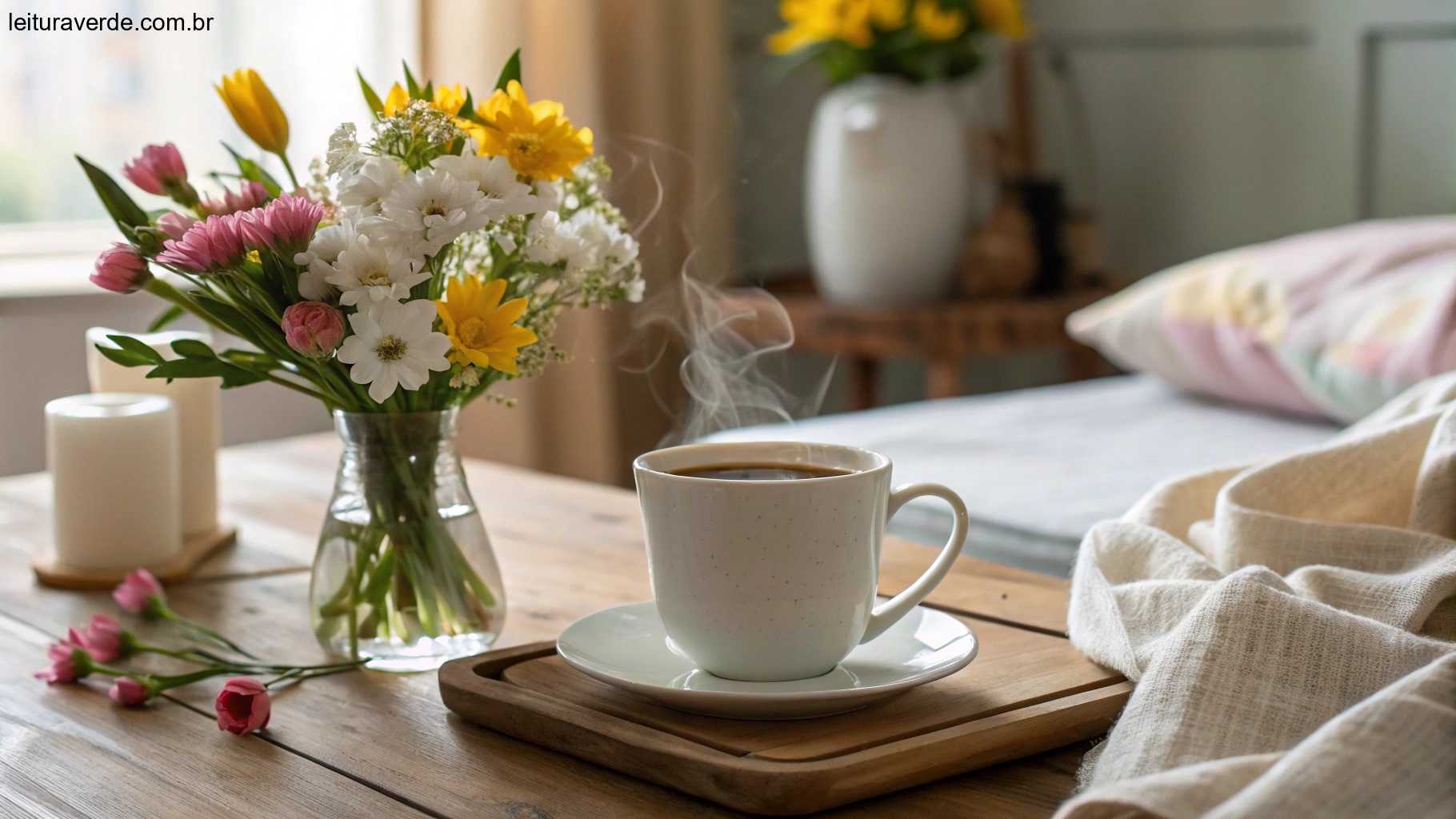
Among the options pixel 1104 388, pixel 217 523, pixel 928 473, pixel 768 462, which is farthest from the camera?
pixel 1104 388

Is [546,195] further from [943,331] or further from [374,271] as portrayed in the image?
[943,331]

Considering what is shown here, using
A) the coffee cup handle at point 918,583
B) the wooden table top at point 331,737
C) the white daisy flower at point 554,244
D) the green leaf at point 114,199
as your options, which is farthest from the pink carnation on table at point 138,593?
the coffee cup handle at point 918,583

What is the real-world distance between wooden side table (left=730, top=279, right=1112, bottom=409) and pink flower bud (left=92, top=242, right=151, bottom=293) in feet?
4.72

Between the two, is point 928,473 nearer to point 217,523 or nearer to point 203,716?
point 217,523

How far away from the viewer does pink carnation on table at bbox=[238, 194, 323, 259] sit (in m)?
0.62

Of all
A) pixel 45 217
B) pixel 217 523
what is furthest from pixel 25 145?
pixel 217 523

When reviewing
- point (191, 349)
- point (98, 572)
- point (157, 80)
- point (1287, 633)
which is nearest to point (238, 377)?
point (191, 349)

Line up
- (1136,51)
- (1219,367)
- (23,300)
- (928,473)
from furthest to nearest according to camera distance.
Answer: (1136,51) < (23,300) < (1219,367) < (928,473)

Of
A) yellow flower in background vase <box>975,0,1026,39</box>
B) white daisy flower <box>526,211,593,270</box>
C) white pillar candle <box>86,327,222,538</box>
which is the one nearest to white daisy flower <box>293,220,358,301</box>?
white daisy flower <box>526,211,593,270</box>

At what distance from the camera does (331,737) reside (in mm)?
639

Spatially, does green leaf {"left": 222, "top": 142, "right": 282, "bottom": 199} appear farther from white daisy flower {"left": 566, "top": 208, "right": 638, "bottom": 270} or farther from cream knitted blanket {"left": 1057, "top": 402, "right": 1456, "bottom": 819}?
cream knitted blanket {"left": 1057, "top": 402, "right": 1456, "bottom": 819}

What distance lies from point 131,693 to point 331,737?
0.40 feet

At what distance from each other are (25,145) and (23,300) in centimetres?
24

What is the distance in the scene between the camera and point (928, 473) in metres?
1.28
